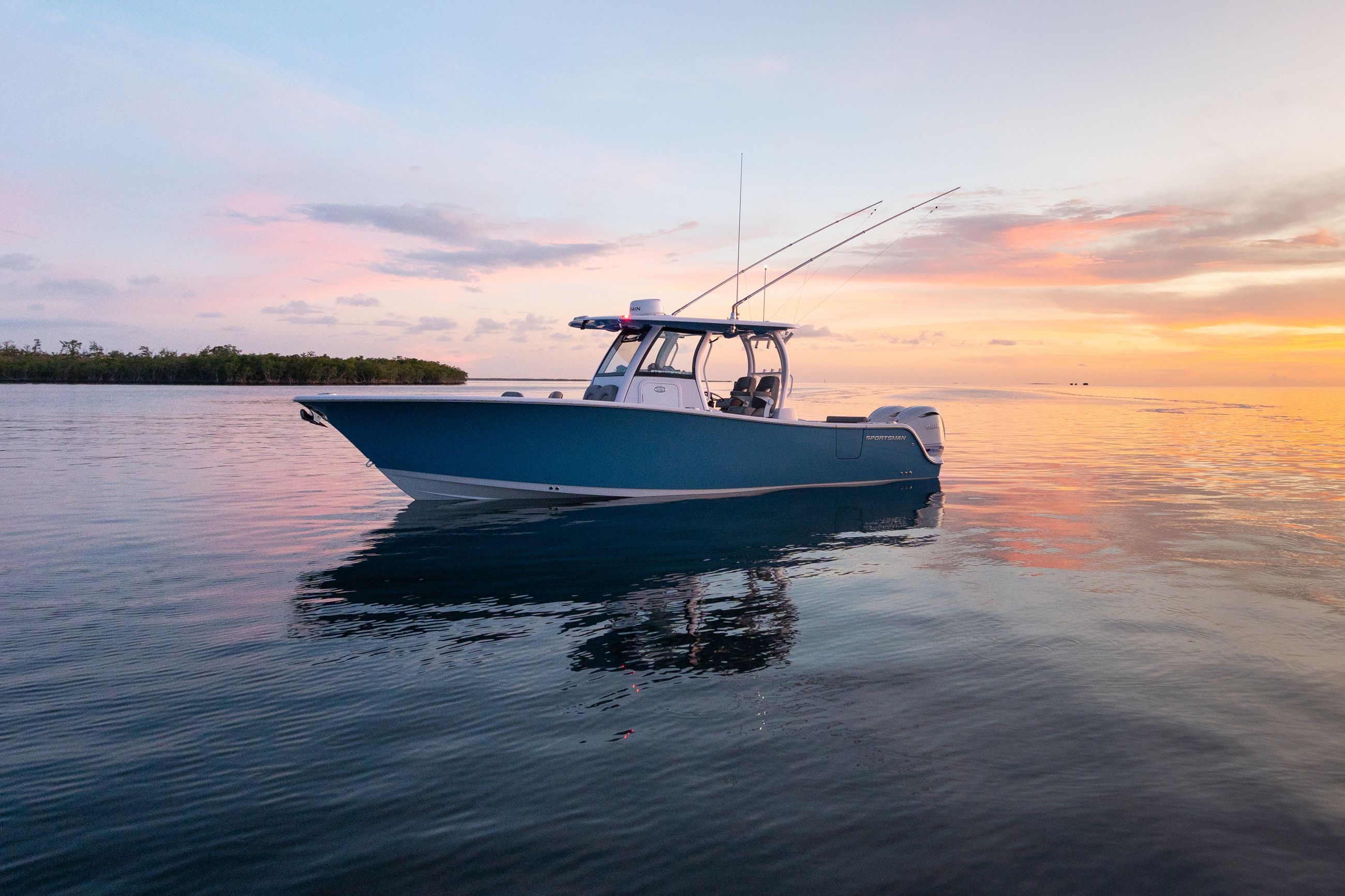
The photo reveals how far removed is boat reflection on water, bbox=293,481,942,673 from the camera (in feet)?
19.7

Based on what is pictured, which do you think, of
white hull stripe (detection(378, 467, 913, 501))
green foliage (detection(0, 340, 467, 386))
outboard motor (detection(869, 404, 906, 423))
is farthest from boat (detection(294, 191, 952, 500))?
green foliage (detection(0, 340, 467, 386))

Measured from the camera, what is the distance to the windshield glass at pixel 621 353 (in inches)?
512

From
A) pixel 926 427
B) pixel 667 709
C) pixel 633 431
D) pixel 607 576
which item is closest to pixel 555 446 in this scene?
pixel 633 431

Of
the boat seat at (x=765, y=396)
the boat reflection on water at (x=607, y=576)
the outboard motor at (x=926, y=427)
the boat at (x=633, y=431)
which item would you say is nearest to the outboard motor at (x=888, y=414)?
the outboard motor at (x=926, y=427)

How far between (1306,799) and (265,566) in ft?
28.7

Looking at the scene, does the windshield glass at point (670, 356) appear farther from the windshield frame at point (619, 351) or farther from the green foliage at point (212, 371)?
the green foliage at point (212, 371)

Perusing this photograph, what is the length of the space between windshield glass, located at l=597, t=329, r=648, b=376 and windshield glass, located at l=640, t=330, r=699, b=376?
291 millimetres

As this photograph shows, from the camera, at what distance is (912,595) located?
24.5 ft

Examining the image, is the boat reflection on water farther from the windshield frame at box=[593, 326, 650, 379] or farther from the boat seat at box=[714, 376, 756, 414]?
the windshield frame at box=[593, 326, 650, 379]

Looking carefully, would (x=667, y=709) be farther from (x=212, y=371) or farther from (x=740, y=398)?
(x=212, y=371)

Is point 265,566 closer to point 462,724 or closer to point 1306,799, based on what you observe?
point 462,724

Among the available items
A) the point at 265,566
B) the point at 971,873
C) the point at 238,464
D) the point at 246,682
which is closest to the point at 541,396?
the point at 265,566

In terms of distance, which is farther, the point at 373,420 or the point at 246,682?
the point at 373,420

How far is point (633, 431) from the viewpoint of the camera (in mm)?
12023
